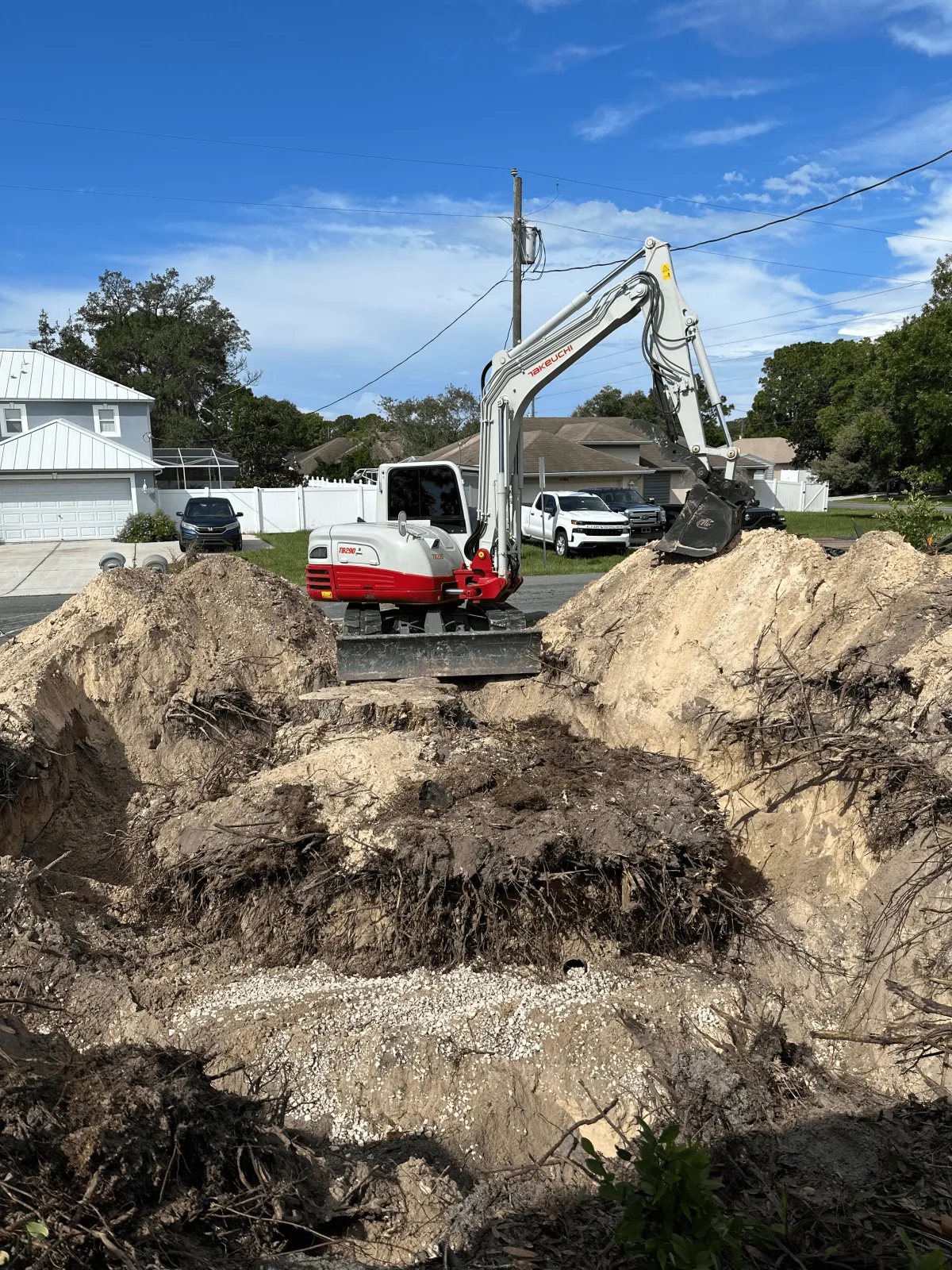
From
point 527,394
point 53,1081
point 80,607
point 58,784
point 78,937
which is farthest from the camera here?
point 527,394

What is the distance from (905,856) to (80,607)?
780 centimetres

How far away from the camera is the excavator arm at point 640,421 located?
9680mm

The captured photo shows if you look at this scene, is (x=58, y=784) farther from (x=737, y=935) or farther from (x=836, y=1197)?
(x=836, y=1197)

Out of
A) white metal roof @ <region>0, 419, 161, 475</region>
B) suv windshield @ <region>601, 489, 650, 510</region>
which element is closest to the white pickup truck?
suv windshield @ <region>601, 489, 650, 510</region>

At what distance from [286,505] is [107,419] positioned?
27.9ft

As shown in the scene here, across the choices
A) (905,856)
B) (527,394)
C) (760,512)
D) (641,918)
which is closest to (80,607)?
(527,394)

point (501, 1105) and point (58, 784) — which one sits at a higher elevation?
point (58, 784)

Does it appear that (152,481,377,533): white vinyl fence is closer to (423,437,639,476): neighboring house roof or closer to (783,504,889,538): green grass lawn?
(423,437,639,476): neighboring house roof

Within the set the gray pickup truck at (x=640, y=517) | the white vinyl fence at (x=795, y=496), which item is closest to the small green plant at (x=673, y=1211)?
the gray pickup truck at (x=640, y=517)

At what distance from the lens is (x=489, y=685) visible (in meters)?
9.85

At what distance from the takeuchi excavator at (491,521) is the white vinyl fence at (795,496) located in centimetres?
2987

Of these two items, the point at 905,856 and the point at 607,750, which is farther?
the point at 607,750

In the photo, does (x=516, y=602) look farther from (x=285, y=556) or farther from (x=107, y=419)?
(x=107, y=419)

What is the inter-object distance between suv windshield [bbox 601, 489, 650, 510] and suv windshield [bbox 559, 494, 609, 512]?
1606mm
